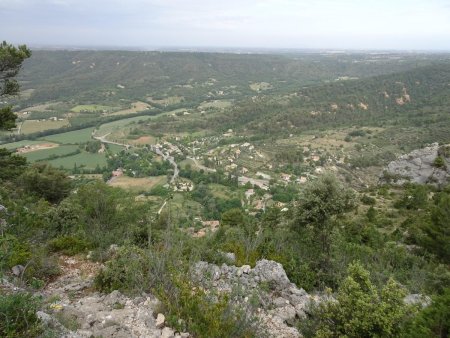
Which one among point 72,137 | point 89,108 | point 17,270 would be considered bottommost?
point 72,137

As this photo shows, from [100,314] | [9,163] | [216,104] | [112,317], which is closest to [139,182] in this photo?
[9,163]

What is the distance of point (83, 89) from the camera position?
545ft

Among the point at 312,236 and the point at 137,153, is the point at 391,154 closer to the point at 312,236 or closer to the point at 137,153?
the point at 137,153

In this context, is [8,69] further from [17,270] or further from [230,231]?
[230,231]

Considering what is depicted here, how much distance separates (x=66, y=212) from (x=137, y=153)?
68.9 meters

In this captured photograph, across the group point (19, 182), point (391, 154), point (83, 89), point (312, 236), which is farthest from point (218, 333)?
point (83, 89)

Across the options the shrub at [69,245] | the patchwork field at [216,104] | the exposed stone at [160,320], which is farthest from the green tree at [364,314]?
the patchwork field at [216,104]

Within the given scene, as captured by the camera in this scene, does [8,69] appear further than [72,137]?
No

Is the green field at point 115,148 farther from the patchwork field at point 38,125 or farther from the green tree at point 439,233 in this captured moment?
the green tree at point 439,233

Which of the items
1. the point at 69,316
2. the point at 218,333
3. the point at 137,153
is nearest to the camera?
the point at 218,333

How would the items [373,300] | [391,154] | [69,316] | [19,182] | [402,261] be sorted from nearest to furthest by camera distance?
[373,300]
[69,316]
[402,261]
[19,182]
[391,154]

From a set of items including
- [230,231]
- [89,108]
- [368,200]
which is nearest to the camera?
[230,231]

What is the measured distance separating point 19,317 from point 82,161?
75.8 meters

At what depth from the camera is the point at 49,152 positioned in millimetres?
80062
